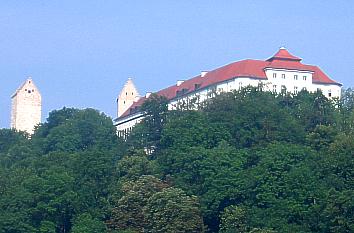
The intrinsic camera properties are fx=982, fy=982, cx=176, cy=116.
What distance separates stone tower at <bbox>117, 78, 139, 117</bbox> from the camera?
4023 inches

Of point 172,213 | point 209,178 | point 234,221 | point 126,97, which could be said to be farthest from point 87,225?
point 126,97

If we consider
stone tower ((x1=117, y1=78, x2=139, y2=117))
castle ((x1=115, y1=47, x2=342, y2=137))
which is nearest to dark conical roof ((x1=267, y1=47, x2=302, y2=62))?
castle ((x1=115, y1=47, x2=342, y2=137))

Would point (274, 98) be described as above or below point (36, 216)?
above

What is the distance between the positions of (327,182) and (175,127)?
48.7ft

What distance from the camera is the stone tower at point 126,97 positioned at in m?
102

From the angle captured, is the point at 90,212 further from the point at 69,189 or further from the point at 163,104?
the point at 163,104

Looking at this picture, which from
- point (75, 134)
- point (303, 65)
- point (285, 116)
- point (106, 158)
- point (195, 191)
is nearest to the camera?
point (195, 191)

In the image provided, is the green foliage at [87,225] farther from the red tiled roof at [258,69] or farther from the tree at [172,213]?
the red tiled roof at [258,69]

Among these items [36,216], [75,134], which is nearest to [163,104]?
[75,134]

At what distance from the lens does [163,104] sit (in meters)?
72.8

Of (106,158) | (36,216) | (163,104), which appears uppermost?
(163,104)

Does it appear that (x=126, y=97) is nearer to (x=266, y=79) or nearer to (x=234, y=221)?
(x=266, y=79)

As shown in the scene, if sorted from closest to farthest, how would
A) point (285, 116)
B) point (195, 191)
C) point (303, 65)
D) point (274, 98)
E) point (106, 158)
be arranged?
point (195, 191), point (106, 158), point (285, 116), point (274, 98), point (303, 65)

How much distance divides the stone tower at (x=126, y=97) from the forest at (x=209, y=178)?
32113 mm
